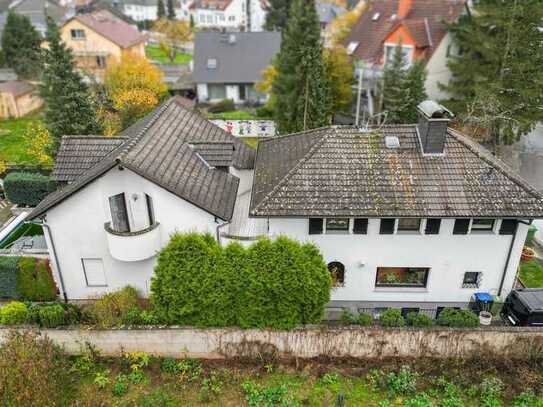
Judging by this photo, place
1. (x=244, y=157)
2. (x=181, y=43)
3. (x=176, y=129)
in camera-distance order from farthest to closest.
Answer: (x=181, y=43)
(x=244, y=157)
(x=176, y=129)

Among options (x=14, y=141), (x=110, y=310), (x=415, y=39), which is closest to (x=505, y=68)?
(x=415, y=39)

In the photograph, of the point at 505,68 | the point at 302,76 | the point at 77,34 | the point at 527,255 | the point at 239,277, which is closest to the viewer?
the point at 239,277

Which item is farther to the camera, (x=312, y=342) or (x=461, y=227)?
(x=461, y=227)

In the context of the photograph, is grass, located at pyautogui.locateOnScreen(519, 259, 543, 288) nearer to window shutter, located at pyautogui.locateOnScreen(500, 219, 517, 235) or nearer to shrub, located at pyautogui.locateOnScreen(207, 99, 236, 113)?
window shutter, located at pyautogui.locateOnScreen(500, 219, 517, 235)

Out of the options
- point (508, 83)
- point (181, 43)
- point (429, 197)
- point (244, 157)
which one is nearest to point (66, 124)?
point (244, 157)

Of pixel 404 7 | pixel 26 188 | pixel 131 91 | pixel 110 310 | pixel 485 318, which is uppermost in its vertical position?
pixel 404 7

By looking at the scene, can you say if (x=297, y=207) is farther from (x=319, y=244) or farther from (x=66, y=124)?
(x=66, y=124)

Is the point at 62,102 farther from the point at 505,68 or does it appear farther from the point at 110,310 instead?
the point at 505,68
